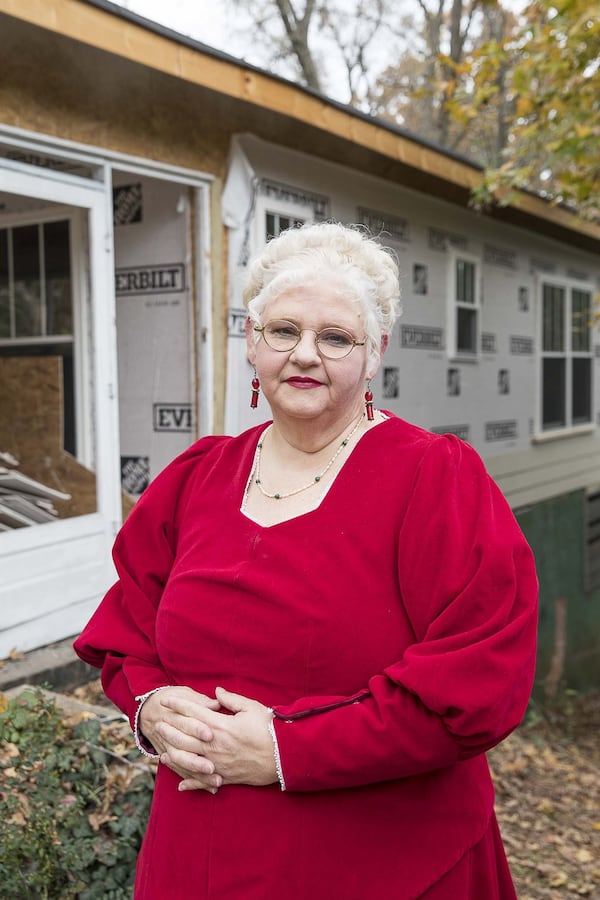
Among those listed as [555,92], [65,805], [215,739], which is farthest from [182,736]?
[555,92]

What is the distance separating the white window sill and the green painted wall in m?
0.72

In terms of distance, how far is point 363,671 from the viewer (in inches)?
63.7

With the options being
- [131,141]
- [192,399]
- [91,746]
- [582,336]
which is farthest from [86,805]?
[582,336]

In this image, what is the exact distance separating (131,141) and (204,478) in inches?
135

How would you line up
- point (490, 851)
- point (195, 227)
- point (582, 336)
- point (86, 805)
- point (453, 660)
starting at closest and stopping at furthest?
point (453, 660)
point (490, 851)
point (86, 805)
point (195, 227)
point (582, 336)

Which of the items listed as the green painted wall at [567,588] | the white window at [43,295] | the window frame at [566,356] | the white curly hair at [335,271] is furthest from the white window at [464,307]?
the white curly hair at [335,271]

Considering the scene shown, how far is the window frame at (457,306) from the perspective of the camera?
8.38m

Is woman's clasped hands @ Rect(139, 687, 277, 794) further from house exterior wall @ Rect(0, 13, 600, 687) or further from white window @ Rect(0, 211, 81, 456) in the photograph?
white window @ Rect(0, 211, 81, 456)

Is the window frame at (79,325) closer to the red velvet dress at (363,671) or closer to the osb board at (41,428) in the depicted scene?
the osb board at (41,428)

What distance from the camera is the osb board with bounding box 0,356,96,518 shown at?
5.52 m

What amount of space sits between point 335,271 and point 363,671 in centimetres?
79

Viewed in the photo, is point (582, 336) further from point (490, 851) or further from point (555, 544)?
point (490, 851)

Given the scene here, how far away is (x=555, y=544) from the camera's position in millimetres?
10141

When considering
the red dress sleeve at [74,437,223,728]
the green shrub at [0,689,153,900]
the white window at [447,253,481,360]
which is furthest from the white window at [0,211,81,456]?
the white window at [447,253,481,360]
